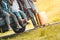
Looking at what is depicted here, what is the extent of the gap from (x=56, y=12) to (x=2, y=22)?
1.05m

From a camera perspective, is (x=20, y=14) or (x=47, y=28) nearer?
(x=20, y=14)

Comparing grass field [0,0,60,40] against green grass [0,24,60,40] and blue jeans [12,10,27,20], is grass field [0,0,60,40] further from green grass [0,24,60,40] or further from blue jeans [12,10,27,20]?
blue jeans [12,10,27,20]

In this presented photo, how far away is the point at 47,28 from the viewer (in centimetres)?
455

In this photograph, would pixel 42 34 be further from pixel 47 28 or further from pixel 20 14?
pixel 20 14

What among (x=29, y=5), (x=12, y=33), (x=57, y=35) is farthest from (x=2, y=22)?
Answer: (x=57, y=35)

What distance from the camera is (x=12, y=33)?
4352 millimetres

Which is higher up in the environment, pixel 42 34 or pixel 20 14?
pixel 20 14

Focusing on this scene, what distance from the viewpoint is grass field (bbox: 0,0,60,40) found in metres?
4.39

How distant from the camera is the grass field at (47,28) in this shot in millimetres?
4391

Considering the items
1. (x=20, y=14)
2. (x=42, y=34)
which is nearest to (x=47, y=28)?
(x=42, y=34)

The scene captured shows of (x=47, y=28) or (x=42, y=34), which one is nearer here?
(x=42, y=34)

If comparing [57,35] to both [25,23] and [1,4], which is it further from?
[1,4]

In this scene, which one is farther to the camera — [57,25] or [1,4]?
[57,25]

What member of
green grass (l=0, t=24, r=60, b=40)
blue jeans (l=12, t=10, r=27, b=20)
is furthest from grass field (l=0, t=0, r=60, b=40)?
blue jeans (l=12, t=10, r=27, b=20)
